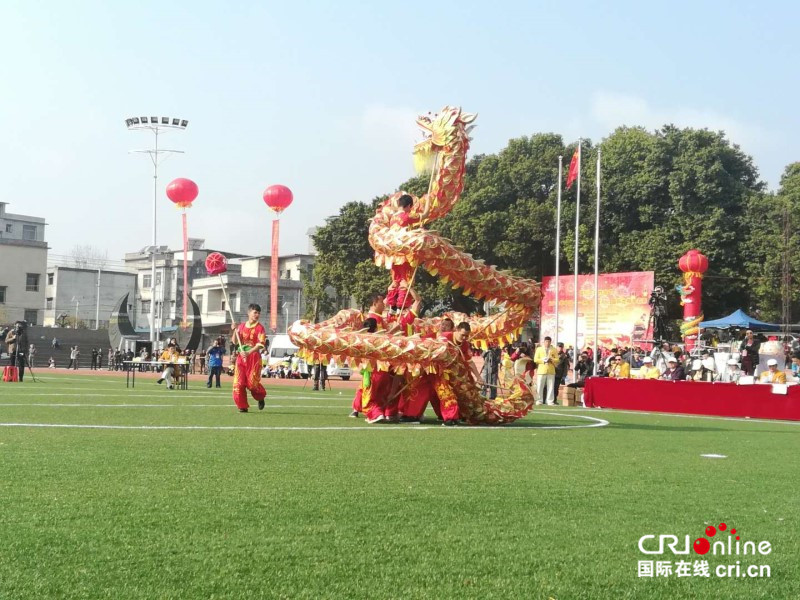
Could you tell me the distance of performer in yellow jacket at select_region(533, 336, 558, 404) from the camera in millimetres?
23359

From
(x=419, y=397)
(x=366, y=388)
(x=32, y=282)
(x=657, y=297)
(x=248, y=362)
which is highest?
(x=32, y=282)

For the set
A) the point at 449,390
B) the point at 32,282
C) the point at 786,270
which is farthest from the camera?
the point at 32,282

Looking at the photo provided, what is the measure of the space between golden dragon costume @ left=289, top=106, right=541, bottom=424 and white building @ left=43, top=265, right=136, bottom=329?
7505cm

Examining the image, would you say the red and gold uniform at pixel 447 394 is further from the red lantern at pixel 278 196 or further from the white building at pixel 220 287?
the white building at pixel 220 287

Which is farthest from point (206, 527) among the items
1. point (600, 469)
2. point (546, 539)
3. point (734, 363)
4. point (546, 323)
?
point (546, 323)

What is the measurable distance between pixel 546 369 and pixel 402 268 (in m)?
10.0

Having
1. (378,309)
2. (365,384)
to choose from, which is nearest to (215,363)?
(365,384)

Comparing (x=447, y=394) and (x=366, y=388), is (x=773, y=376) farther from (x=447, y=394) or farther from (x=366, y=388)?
(x=366, y=388)

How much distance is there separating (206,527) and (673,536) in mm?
2714

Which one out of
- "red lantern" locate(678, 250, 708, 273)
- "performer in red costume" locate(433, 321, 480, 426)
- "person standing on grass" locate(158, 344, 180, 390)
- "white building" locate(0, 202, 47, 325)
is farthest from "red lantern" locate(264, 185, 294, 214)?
"white building" locate(0, 202, 47, 325)

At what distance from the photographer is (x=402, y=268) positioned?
14289 mm

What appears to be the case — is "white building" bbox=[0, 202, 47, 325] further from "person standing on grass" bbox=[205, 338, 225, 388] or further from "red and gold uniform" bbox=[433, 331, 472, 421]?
"red and gold uniform" bbox=[433, 331, 472, 421]

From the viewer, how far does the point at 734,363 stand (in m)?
25.9

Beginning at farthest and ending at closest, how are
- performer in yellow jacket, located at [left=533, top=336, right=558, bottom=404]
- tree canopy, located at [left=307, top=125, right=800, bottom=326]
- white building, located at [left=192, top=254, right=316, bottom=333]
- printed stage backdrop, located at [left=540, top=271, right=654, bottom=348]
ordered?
white building, located at [left=192, top=254, right=316, bottom=333] < tree canopy, located at [left=307, top=125, right=800, bottom=326] < printed stage backdrop, located at [left=540, top=271, right=654, bottom=348] < performer in yellow jacket, located at [left=533, top=336, right=558, bottom=404]
